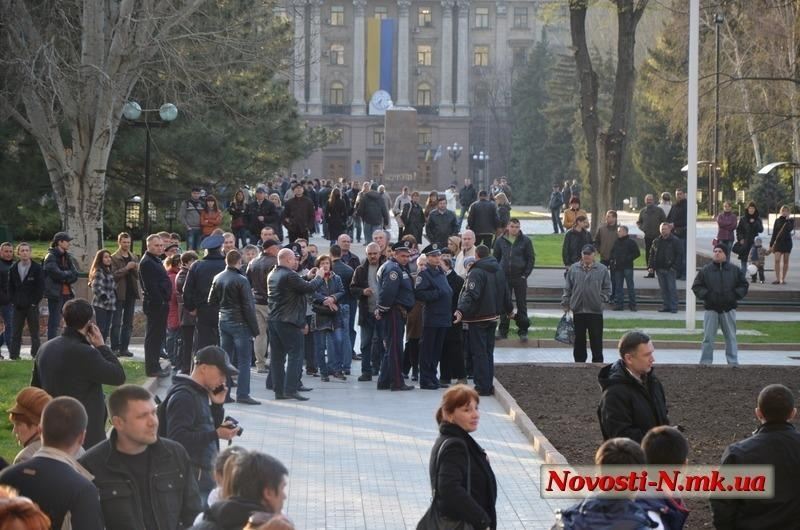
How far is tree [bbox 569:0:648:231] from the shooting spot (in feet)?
129

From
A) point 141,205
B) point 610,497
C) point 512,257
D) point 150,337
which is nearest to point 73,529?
point 610,497

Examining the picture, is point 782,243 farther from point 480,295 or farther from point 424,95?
point 424,95

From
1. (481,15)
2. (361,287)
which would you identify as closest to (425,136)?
(481,15)

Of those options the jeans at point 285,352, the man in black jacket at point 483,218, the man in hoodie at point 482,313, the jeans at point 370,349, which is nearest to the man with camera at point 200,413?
the jeans at point 285,352

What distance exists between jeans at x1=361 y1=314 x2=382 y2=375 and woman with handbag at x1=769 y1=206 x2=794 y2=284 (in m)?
16.2

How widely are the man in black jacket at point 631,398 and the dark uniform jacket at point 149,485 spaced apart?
3.06 meters

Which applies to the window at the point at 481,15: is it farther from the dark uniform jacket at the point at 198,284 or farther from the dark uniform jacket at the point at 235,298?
the dark uniform jacket at the point at 235,298

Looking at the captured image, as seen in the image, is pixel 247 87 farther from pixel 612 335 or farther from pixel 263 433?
pixel 263 433

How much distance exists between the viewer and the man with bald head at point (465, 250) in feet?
70.4

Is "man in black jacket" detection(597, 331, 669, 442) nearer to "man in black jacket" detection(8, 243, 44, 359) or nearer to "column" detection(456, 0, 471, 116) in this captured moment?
"man in black jacket" detection(8, 243, 44, 359)

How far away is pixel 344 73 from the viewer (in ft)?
431

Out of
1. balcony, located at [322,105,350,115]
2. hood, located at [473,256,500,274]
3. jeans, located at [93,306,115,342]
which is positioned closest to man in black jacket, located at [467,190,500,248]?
jeans, located at [93,306,115,342]

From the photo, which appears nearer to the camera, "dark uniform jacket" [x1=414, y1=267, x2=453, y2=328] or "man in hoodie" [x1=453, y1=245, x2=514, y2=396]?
"man in hoodie" [x1=453, y1=245, x2=514, y2=396]

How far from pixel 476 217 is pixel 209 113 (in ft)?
30.9
